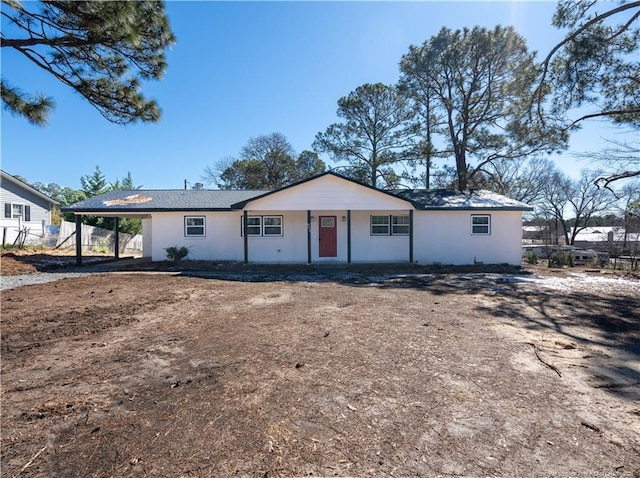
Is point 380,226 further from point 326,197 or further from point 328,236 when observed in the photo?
point 326,197

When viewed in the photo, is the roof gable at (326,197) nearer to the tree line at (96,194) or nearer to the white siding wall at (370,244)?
the white siding wall at (370,244)

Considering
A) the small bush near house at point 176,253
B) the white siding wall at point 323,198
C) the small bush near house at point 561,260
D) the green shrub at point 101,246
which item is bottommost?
the small bush near house at point 561,260

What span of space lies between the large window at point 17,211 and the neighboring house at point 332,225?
12.1 metres

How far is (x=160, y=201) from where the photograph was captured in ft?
51.0

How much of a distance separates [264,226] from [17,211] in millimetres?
20134

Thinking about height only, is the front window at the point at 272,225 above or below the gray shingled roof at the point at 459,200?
below

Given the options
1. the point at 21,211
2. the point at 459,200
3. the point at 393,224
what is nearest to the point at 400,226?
the point at 393,224

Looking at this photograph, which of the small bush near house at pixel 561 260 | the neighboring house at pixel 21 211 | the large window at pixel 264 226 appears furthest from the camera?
the neighboring house at pixel 21 211

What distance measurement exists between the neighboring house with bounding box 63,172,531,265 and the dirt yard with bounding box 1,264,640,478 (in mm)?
8014

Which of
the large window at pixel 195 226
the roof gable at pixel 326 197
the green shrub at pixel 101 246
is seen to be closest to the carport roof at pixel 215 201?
the roof gable at pixel 326 197

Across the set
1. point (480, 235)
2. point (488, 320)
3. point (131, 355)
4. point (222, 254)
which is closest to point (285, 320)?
point (131, 355)

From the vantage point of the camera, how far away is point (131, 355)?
408 centimetres

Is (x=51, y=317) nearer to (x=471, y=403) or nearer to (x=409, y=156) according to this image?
(x=471, y=403)

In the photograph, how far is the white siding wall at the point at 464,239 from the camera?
14742 millimetres
